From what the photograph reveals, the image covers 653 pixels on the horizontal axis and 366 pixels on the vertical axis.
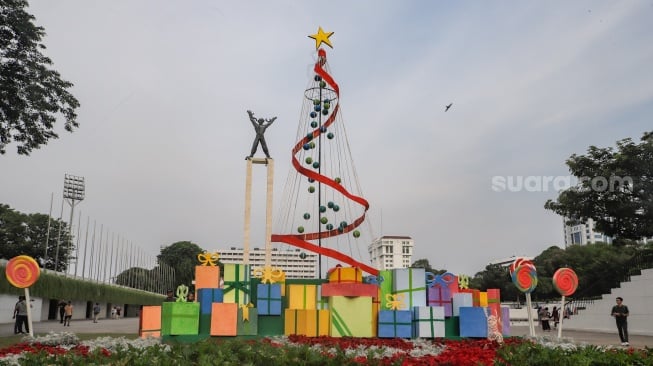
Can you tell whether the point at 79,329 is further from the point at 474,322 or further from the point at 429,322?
the point at 474,322

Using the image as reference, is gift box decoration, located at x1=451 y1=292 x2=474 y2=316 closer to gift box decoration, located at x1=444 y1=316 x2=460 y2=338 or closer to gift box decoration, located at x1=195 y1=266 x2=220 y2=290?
gift box decoration, located at x1=444 y1=316 x2=460 y2=338

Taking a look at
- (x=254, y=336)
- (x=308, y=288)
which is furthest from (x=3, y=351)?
(x=308, y=288)

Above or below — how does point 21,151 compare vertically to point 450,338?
above

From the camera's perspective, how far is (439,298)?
14.3m

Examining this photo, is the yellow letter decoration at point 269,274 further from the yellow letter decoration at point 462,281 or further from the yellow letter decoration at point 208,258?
the yellow letter decoration at point 462,281

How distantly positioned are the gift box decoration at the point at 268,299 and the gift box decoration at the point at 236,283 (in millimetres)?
319

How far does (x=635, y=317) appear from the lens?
78.6 feet

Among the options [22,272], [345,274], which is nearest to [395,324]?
[345,274]

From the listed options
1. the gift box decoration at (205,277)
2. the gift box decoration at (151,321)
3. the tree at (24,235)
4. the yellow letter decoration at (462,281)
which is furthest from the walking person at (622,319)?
the tree at (24,235)

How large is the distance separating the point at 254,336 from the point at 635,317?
18.8 metres

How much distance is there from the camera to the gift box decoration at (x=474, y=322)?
13.9 metres

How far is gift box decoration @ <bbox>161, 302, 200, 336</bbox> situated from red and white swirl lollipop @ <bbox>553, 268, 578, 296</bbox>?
28.8 ft

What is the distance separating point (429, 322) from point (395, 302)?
0.97m

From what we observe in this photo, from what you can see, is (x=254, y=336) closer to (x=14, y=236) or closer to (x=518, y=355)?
(x=518, y=355)
